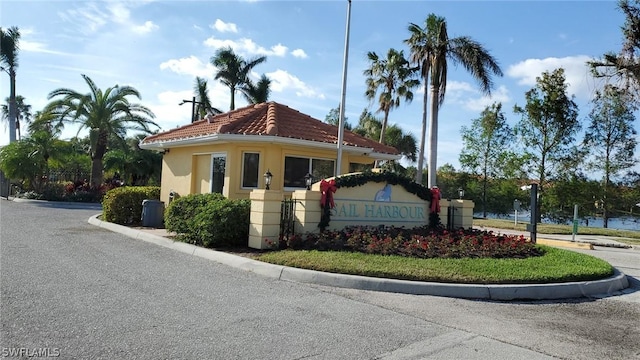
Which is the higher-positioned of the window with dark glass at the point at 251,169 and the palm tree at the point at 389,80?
the palm tree at the point at 389,80

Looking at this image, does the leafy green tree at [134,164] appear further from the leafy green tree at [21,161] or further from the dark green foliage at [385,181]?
the dark green foliage at [385,181]

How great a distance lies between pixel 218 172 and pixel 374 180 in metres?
5.07

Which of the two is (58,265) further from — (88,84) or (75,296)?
(88,84)

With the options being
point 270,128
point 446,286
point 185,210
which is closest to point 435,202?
point 270,128

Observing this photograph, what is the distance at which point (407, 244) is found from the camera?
31.9ft

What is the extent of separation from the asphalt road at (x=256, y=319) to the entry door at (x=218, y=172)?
570 centimetres

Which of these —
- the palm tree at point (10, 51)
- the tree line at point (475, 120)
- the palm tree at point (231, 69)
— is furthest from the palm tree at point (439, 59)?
the palm tree at point (10, 51)

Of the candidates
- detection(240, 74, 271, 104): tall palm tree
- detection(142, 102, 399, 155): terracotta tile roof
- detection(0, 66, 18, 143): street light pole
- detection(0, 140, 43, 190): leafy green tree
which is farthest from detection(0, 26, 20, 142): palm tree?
detection(142, 102, 399, 155): terracotta tile roof

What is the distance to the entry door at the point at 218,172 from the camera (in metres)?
13.8

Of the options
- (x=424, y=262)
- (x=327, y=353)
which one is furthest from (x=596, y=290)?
(x=327, y=353)

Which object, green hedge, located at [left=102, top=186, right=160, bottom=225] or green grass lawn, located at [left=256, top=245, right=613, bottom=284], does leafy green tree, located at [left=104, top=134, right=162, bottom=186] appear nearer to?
green hedge, located at [left=102, top=186, right=160, bottom=225]

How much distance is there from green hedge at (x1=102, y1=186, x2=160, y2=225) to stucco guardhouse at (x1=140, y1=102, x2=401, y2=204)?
125 centimetres

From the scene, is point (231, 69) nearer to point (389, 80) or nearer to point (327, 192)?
point (389, 80)

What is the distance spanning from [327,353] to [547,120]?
32.0m
